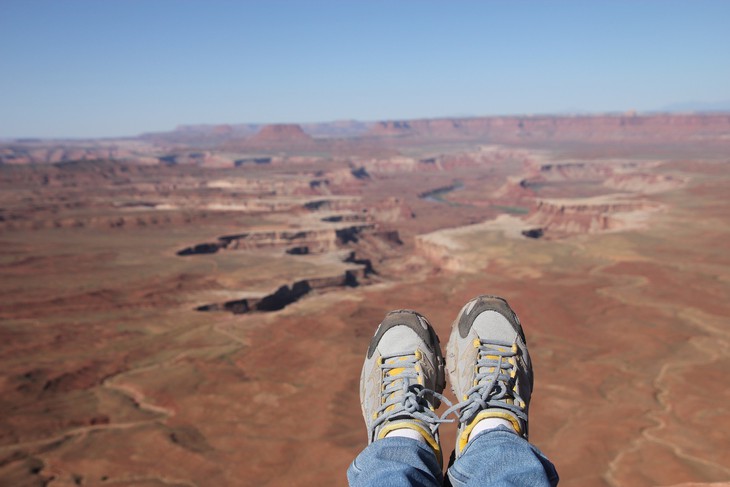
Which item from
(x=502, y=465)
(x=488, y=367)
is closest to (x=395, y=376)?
(x=488, y=367)

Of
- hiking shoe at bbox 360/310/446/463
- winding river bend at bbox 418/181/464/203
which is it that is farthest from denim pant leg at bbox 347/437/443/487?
winding river bend at bbox 418/181/464/203

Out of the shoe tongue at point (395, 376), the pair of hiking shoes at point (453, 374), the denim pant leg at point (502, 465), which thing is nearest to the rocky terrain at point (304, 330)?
the pair of hiking shoes at point (453, 374)

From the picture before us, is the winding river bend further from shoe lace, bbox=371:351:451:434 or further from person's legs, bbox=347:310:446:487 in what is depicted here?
shoe lace, bbox=371:351:451:434

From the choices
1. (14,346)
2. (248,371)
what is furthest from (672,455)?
(14,346)

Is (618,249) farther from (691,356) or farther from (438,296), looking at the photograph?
(691,356)

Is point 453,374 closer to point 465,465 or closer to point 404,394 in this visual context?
point 404,394

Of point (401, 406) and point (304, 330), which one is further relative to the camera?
point (304, 330)

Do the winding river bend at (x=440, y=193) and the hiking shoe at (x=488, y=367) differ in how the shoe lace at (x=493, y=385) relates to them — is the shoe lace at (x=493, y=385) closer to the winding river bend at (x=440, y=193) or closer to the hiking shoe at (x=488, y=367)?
the hiking shoe at (x=488, y=367)
